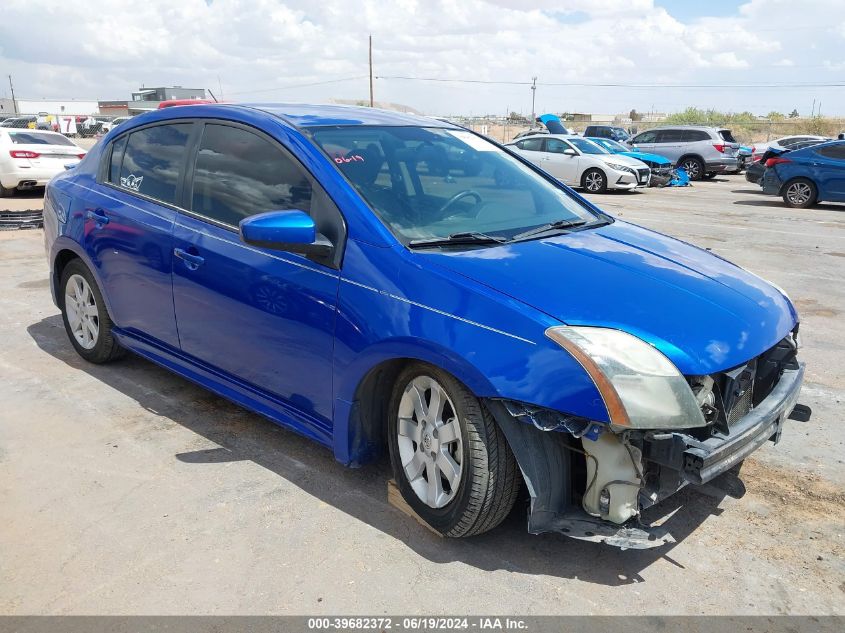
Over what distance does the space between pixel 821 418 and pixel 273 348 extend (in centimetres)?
320

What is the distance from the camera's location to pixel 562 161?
1888 centimetres

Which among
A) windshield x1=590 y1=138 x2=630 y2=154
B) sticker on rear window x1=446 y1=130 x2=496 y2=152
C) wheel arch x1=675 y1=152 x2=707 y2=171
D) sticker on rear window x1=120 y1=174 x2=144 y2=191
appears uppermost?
sticker on rear window x1=446 y1=130 x2=496 y2=152

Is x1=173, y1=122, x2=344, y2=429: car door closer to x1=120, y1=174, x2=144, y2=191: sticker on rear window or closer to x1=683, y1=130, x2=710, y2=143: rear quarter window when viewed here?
x1=120, y1=174, x2=144, y2=191: sticker on rear window

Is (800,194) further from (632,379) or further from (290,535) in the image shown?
(290,535)

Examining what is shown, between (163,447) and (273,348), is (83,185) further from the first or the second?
(273,348)

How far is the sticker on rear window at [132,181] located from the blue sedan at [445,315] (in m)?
0.04

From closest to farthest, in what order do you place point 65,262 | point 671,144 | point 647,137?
1. point 65,262
2. point 671,144
3. point 647,137

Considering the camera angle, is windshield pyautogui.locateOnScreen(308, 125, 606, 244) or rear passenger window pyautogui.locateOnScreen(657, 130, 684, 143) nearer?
windshield pyautogui.locateOnScreen(308, 125, 606, 244)

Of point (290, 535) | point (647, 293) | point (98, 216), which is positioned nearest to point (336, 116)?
point (98, 216)

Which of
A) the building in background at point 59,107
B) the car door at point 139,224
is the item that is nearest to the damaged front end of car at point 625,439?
the car door at point 139,224

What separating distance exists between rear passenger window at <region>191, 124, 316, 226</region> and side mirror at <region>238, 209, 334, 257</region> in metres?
0.23

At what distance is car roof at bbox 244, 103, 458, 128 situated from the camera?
3.63m

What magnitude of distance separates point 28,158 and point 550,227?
13366 millimetres

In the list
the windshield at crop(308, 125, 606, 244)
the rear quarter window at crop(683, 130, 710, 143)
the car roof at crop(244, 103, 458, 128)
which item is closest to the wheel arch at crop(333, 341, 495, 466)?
the windshield at crop(308, 125, 606, 244)
